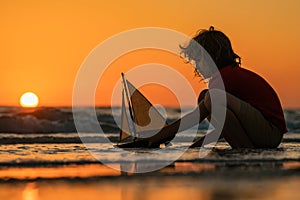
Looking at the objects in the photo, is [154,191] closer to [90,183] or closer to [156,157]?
[90,183]

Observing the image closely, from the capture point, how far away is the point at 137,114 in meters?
9.62

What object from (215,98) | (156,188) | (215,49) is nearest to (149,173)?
(156,188)

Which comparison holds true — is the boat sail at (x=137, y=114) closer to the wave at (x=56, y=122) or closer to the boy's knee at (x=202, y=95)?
the boy's knee at (x=202, y=95)

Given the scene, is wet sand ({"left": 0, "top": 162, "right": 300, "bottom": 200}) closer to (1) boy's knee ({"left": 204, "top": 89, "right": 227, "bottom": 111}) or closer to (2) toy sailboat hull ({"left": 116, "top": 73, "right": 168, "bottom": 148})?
(1) boy's knee ({"left": 204, "top": 89, "right": 227, "bottom": 111})

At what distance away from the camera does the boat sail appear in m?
9.50

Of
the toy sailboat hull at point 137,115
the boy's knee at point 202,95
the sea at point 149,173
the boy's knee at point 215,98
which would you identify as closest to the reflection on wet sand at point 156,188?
the sea at point 149,173

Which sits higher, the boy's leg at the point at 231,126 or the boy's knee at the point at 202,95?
the boy's knee at the point at 202,95

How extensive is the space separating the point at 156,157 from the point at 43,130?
11.6 m

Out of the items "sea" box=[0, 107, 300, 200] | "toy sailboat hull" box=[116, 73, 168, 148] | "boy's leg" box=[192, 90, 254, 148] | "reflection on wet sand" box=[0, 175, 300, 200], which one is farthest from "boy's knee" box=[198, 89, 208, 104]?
"reflection on wet sand" box=[0, 175, 300, 200]

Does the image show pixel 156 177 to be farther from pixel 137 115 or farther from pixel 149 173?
pixel 137 115

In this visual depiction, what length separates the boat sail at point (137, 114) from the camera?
950 cm

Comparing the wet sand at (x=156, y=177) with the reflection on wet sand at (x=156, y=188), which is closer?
the reflection on wet sand at (x=156, y=188)

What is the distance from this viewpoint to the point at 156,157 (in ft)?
23.6

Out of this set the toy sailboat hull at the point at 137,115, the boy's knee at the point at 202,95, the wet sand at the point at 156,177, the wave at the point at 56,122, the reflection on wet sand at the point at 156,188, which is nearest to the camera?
the reflection on wet sand at the point at 156,188
